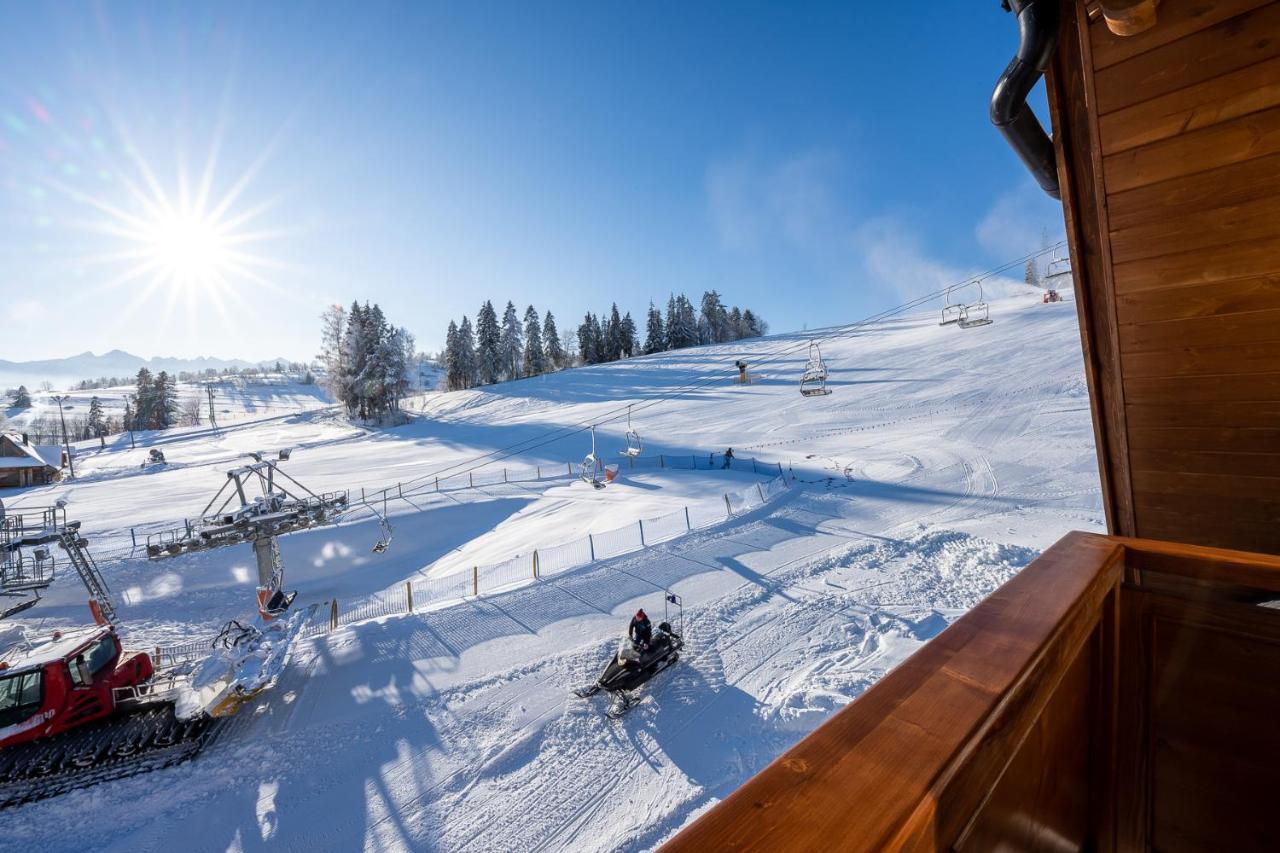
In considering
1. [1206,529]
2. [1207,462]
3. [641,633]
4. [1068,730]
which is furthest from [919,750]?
[641,633]

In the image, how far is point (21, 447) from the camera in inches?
1257

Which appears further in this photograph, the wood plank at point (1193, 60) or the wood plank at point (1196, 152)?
the wood plank at point (1196, 152)

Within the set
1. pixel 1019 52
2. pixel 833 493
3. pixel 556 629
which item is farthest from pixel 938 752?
pixel 833 493

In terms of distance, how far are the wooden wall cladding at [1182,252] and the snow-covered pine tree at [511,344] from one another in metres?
62.4

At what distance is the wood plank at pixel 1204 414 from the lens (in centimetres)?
223

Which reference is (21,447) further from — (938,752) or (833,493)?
(938,752)

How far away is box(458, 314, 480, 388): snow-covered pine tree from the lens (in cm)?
5975

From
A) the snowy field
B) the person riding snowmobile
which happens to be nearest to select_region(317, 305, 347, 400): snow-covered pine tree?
the snowy field

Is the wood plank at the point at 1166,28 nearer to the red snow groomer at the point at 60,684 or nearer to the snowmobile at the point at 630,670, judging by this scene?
the snowmobile at the point at 630,670

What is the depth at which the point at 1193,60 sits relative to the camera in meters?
1.78

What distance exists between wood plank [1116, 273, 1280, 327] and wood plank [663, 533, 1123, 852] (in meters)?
1.67

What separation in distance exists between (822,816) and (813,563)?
11664 mm

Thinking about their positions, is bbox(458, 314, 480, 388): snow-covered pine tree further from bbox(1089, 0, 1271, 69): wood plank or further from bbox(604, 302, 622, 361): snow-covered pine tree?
bbox(1089, 0, 1271, 69): wood plank

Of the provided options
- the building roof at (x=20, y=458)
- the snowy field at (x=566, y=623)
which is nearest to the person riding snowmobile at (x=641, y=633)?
the snowy field at (x=566, y=623)
